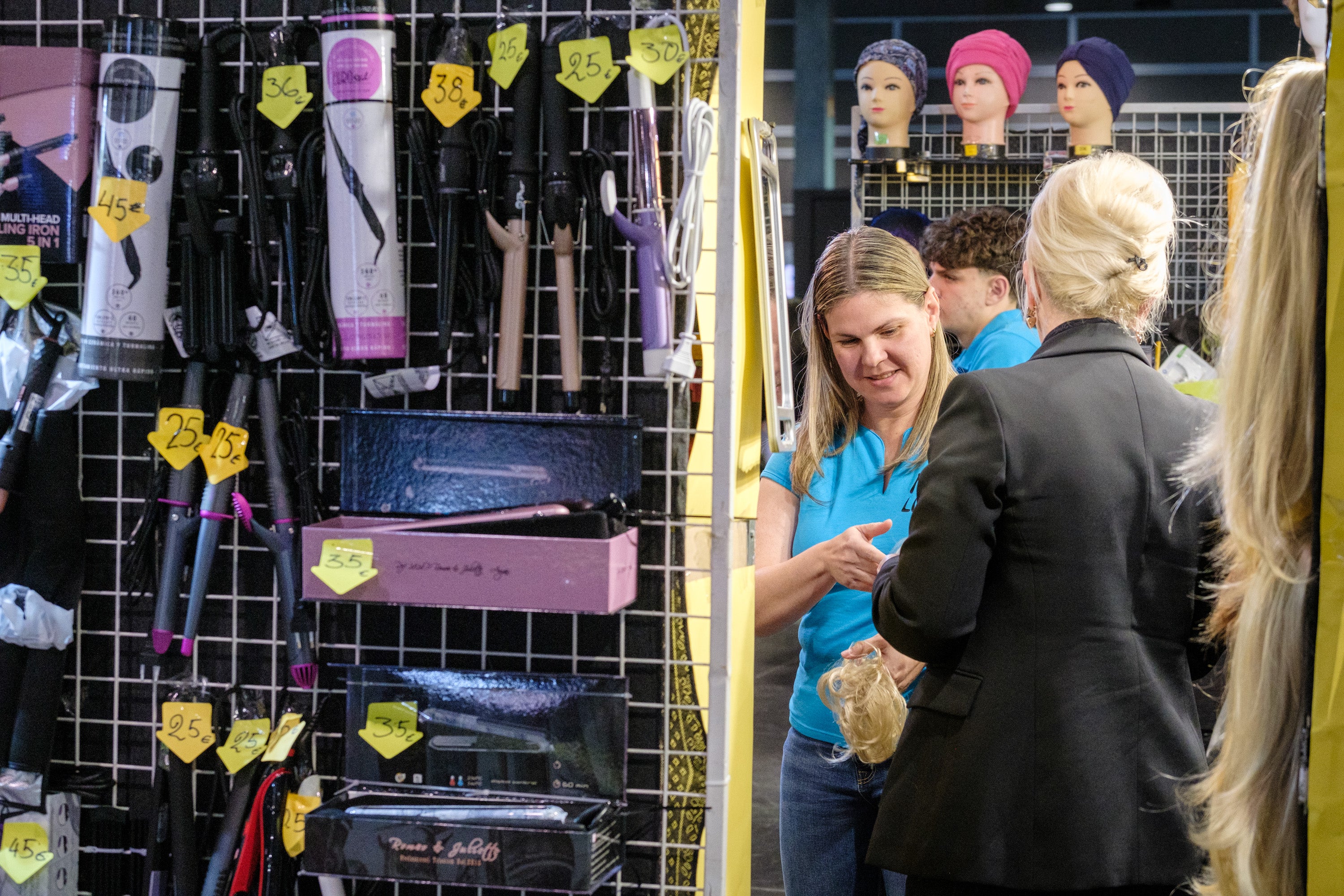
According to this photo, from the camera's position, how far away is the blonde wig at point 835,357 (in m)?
1.79

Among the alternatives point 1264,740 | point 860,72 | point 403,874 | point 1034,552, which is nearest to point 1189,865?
point 1034,552

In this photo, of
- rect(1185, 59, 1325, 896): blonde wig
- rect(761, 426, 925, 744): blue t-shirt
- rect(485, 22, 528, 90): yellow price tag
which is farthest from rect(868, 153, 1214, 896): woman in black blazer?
rect(485, 22, 528, 90): yellow price tag

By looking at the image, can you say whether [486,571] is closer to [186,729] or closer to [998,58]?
[186,729]

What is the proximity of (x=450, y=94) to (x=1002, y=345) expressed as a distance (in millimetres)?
1305

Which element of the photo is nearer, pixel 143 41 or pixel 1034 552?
pixel 1034 552

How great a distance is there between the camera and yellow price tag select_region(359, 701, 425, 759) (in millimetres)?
1921

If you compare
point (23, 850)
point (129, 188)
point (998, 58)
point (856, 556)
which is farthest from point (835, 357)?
point (998, 58)

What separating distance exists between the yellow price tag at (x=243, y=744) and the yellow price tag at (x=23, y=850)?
1.13 ft

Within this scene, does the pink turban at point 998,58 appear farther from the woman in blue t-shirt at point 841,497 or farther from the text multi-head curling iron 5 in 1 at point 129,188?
the text multi-head curling iron 5 in 1 at point 129,188

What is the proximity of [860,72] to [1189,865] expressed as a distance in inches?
130

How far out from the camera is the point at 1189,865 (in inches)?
49.7

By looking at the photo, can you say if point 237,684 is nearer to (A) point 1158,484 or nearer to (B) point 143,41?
(B) point 143,41

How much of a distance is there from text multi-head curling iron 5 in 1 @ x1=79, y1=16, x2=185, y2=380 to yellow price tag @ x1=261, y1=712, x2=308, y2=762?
2.03 feet

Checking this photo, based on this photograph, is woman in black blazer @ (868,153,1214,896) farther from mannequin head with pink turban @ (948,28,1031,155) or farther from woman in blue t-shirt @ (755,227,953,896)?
mannequin head with pink turban @ (948,28,1031,155)
